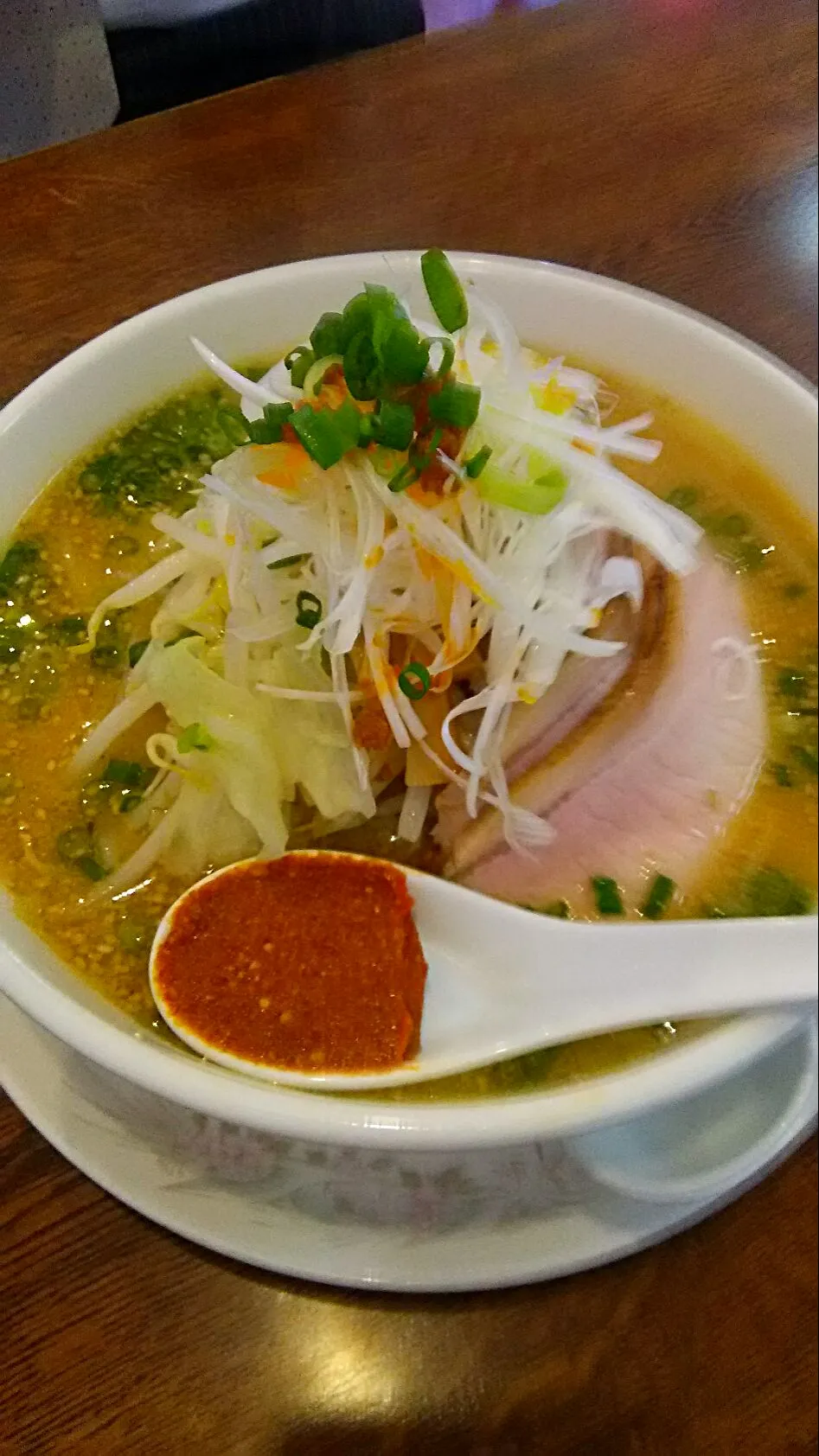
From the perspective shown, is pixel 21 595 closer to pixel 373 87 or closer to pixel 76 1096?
pixel 76 1096

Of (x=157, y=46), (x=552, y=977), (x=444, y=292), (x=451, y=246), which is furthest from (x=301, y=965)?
(x=157, y=46)

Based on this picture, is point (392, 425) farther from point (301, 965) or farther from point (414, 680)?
point (301, 965)

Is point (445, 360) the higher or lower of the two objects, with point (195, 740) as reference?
higher

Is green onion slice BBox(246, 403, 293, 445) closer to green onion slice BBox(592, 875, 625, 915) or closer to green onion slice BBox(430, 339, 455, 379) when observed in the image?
green onion slice BBox(430, 339, 455, 379)

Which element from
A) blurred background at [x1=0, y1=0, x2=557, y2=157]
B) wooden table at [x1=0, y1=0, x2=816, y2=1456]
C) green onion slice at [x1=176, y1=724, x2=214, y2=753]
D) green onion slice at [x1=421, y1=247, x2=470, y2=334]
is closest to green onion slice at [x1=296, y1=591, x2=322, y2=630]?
green onion slice at [x1=176, y1=724, x2=214, y2=753]

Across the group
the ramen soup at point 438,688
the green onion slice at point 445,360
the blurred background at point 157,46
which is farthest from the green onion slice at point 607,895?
the blurred background at point 157,46

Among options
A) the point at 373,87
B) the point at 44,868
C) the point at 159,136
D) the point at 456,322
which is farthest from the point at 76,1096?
the point at 373,87
